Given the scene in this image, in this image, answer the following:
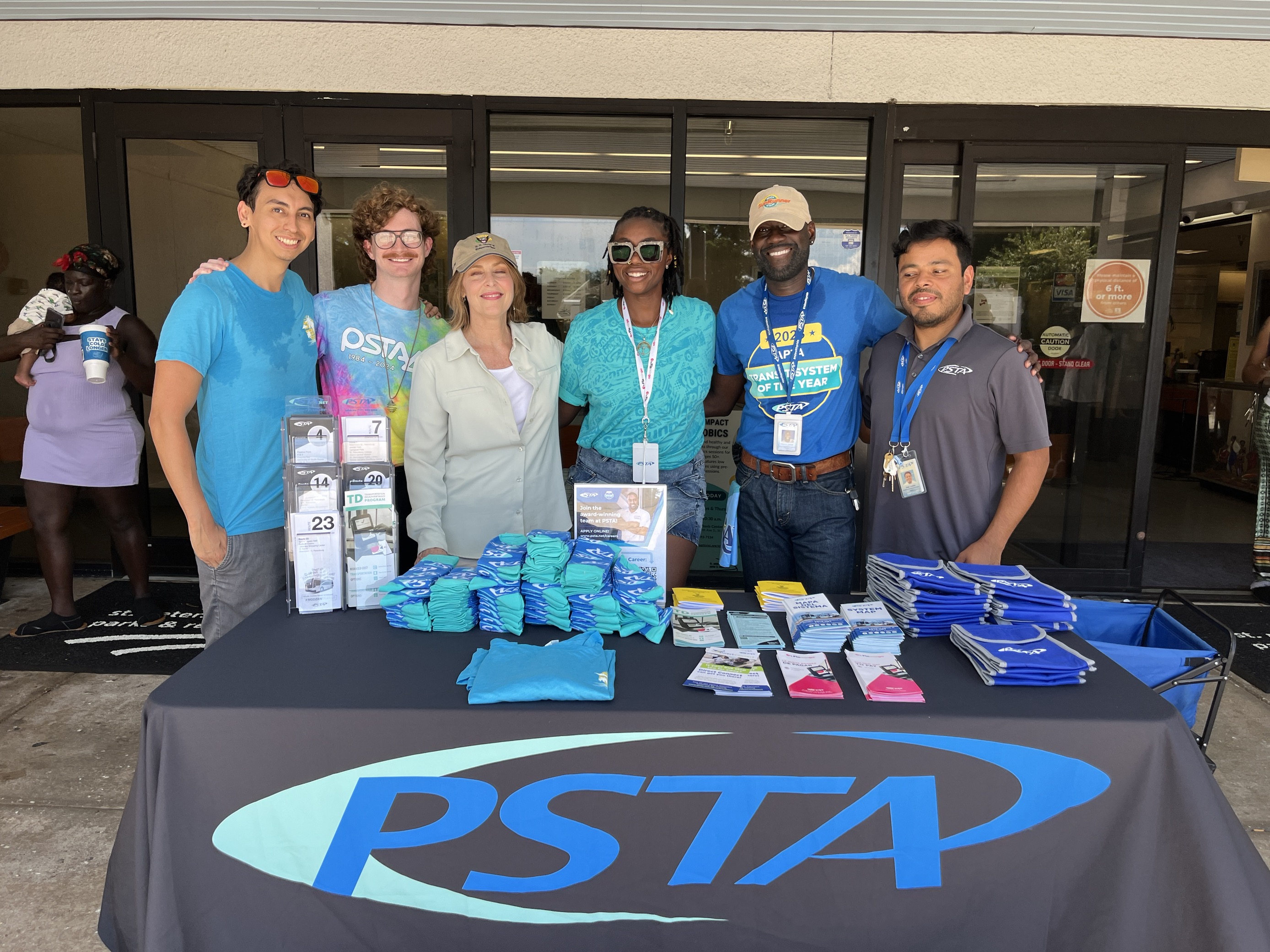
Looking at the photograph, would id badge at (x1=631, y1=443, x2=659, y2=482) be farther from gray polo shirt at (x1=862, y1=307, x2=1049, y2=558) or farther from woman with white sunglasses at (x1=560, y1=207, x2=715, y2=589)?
gray polo shirt at (x1=862, y1=307, x2=1049, y2=558)

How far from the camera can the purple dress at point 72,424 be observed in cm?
386

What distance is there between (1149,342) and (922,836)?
4203 mm

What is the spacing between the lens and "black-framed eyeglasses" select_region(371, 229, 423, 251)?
8.09 feet

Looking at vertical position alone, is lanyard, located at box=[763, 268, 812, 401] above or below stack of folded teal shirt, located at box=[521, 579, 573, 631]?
above

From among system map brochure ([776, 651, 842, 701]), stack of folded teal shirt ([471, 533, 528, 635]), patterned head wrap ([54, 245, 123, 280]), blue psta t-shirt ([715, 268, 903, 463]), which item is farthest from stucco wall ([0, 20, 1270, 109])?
system map brochure ([776, 651, 842, 701])

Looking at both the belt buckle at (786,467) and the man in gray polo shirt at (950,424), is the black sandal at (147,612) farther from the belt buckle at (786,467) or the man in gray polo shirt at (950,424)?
the man in gray polo shirt at (950,424)

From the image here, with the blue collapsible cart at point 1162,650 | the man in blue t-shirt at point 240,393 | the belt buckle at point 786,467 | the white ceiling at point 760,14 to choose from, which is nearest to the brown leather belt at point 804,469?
the belt buckle at point 786,467

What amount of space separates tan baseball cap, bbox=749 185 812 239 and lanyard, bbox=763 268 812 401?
0.69ft

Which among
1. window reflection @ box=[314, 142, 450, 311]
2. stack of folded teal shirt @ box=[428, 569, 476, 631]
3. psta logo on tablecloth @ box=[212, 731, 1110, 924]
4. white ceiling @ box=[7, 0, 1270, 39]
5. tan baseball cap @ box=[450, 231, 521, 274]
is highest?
white ceiling @ box=[7, 0, 1270, 39]

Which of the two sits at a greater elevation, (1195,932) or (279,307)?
(279,307)

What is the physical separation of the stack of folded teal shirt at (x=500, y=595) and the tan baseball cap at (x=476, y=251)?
0.96 meters

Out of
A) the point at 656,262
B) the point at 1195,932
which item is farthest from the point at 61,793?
the point at 1195,932

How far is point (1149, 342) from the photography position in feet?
15.3

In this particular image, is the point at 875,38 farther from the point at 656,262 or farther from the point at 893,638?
the point at 893,638
